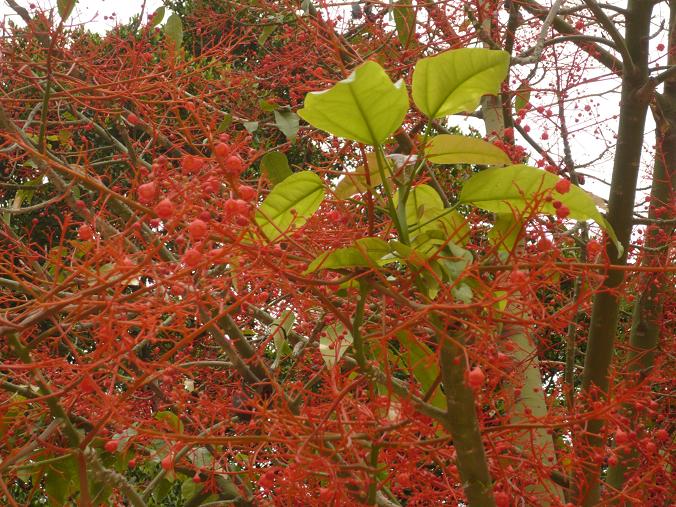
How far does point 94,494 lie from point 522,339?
40.5 inches

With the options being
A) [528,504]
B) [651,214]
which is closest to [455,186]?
[651,214]

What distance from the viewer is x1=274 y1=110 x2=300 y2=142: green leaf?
1.95 meters

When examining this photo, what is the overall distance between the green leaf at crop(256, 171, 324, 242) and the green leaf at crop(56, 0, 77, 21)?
0.95m

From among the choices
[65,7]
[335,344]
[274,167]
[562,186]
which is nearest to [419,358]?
[335,344]

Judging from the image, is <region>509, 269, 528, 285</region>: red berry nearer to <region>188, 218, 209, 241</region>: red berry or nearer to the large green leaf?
the large green leaf

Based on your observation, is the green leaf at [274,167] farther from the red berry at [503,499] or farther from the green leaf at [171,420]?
the red berry at [503,499]

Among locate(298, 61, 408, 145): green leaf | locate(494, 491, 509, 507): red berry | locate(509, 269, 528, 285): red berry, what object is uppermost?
locate(298, 61, 408, 145): green leaf

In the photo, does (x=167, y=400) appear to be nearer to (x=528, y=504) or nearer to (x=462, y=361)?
(x=528, y=504)

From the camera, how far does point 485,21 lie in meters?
2.14

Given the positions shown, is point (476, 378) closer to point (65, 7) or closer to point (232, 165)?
point (232, 165)

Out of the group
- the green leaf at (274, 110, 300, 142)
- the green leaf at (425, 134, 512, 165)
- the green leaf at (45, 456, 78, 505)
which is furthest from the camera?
the green leaf at (274, 110, 300, 142)

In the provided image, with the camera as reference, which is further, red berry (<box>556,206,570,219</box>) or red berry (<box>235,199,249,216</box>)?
red berry (<box>556,206,570,219</box>)

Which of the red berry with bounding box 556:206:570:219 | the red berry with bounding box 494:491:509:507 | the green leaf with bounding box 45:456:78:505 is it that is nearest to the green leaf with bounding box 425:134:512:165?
the red berry with bounding box 556:206:570:219

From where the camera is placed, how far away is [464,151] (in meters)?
1.11
